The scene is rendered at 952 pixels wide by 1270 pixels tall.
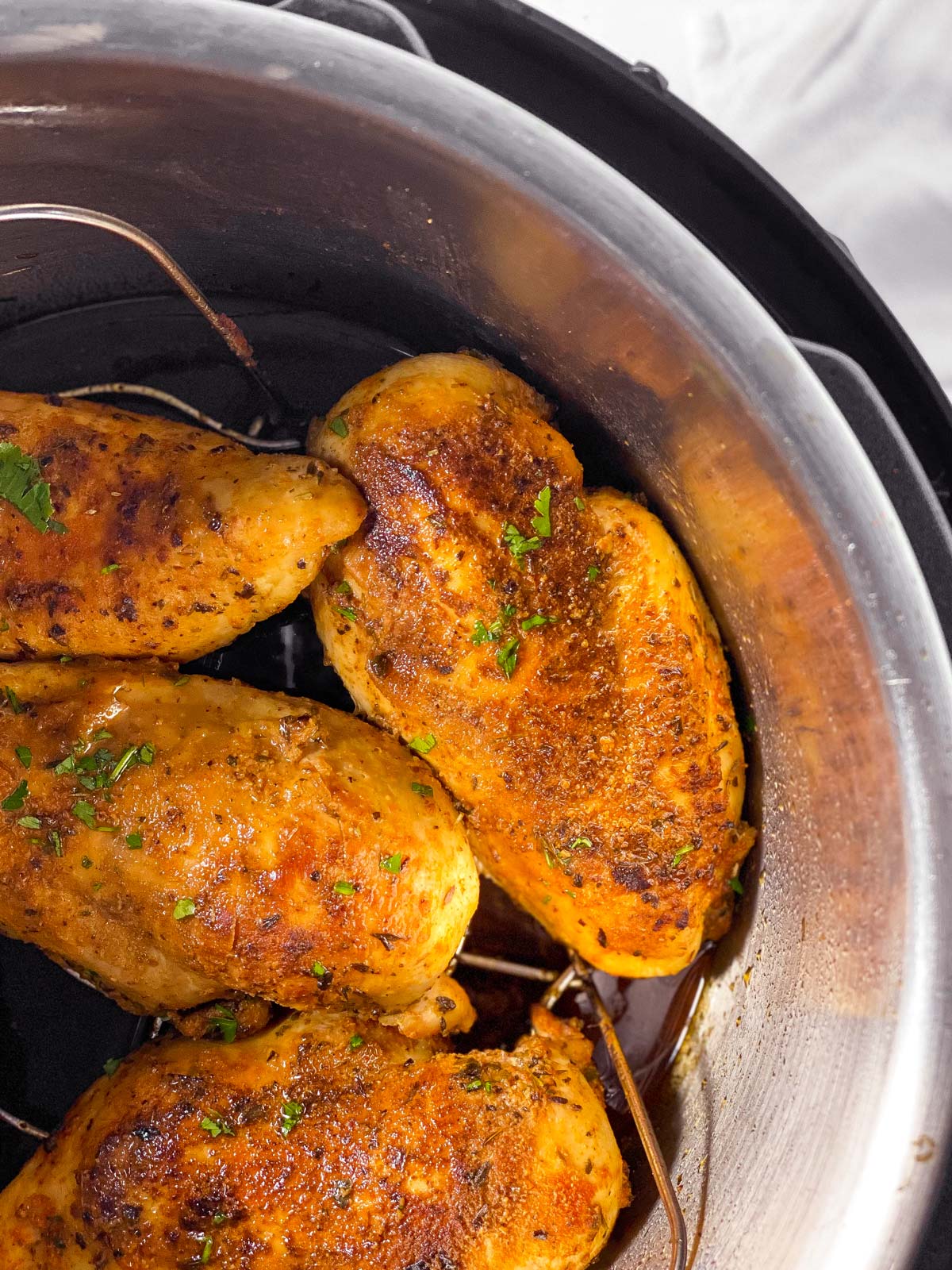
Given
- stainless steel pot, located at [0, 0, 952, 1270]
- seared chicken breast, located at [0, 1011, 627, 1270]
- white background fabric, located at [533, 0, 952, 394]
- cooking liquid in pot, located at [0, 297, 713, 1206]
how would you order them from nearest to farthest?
stainless steel pot, located at [0, 0, 952, 1270] < seared chicken breast, located at [0, 1011, 627, 1270] < cooking liquid in pot, located at [0, 297, 713, 1206] < white background fabric, located at [533, 0, 952, 394]

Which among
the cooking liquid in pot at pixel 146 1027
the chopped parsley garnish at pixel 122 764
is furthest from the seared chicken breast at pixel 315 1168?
the chopped parsley garnish at pixel 122 764

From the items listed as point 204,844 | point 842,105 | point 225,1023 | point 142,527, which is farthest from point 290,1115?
point 842,105

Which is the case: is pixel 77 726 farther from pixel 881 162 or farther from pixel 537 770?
pixel 881 162

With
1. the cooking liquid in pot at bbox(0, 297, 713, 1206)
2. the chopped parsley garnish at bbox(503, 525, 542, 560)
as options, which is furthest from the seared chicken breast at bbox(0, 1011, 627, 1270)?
the chopped parsley garnish at bbox(503, 525, 542, 560)

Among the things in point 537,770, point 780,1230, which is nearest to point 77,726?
point 537,770

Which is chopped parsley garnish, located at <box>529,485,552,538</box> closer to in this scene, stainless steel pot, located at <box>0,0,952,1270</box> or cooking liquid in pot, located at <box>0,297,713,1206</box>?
stainless steel pot, located at <box>0,0,952,1270</box>

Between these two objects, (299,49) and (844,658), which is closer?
(299,49)

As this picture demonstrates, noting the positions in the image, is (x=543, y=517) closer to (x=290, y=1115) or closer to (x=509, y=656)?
(x=509, y=656)
